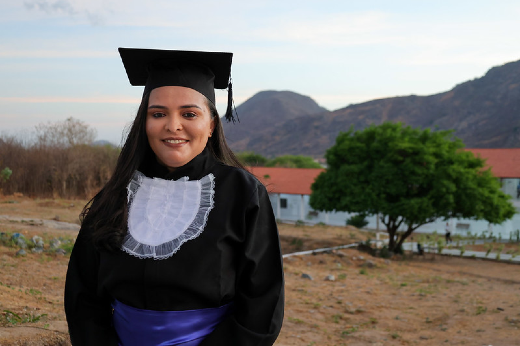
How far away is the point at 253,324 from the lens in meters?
2.01

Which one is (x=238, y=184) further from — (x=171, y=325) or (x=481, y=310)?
(x=481, y=310)

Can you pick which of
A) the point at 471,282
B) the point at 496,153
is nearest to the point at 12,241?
the point at 471,282

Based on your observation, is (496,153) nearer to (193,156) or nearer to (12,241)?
(12,241)

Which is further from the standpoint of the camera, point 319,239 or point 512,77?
point 512,77

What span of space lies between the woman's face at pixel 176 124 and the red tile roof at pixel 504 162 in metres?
28.9

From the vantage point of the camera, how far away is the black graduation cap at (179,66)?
225 centimetres

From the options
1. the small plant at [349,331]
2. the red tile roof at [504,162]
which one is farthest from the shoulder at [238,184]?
the red tile roof at [504,162]

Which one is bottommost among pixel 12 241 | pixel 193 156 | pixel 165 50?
pixel 12 241

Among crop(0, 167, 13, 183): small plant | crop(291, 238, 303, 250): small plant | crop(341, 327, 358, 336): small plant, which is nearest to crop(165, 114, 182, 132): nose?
crop(341, 327, 358, 336): small plant

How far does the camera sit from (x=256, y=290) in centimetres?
204

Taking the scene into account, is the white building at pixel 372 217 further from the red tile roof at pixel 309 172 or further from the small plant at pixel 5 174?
the small plant at pixel 5 174

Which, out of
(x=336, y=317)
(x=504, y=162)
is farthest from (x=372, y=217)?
(x=336, y=317)

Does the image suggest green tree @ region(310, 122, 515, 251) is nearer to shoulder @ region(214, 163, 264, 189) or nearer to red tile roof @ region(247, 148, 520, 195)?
red tile roof @ region(247, 148, 520, 195)

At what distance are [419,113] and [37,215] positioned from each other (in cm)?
10152
